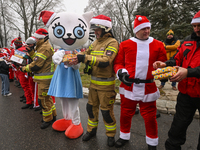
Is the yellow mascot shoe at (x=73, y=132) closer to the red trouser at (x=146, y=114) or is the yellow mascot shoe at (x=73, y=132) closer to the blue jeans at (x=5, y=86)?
the red trouser at (x=146, y=114)

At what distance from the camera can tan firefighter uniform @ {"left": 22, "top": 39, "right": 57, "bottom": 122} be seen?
2.86 m

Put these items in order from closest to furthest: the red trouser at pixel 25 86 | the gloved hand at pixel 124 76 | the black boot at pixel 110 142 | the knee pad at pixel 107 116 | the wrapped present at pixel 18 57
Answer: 1. the gloved hand at pixel 124 76
2. the knee pad at pixel 107 116
3. the black boot at pixel 110 142
4. the wrapped present at pixel 18 57
5. the red trouser at pixel 25 86

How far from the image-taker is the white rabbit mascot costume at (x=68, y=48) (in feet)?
7.34

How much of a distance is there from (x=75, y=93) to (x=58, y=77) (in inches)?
16.5

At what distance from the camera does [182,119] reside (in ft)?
5.76

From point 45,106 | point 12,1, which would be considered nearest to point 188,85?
point 45,106

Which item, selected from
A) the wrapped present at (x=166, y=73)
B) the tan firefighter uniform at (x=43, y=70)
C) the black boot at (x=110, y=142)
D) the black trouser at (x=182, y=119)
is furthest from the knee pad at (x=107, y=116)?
the tan firefighter uniform at (x=43, y=70)

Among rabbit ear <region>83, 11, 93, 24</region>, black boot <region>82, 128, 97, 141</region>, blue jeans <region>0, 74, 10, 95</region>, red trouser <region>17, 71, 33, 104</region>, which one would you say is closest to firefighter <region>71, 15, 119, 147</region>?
rabbit ear <region>83, 11, 93, 24</region>

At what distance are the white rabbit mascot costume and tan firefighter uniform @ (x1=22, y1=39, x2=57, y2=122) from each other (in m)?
0.53

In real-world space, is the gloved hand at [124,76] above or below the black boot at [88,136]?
above

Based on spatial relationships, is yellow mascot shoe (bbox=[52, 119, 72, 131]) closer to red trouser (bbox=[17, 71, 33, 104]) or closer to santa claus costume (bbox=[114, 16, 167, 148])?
santa claus costume (bbox=[114, 16, 167, 148])

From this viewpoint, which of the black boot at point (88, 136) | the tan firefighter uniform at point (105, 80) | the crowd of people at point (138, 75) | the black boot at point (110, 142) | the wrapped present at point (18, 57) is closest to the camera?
the crowd of people at point (138, 75)

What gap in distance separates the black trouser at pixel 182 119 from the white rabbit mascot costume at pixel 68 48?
1595 millimetres

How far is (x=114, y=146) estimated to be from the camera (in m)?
2.40
